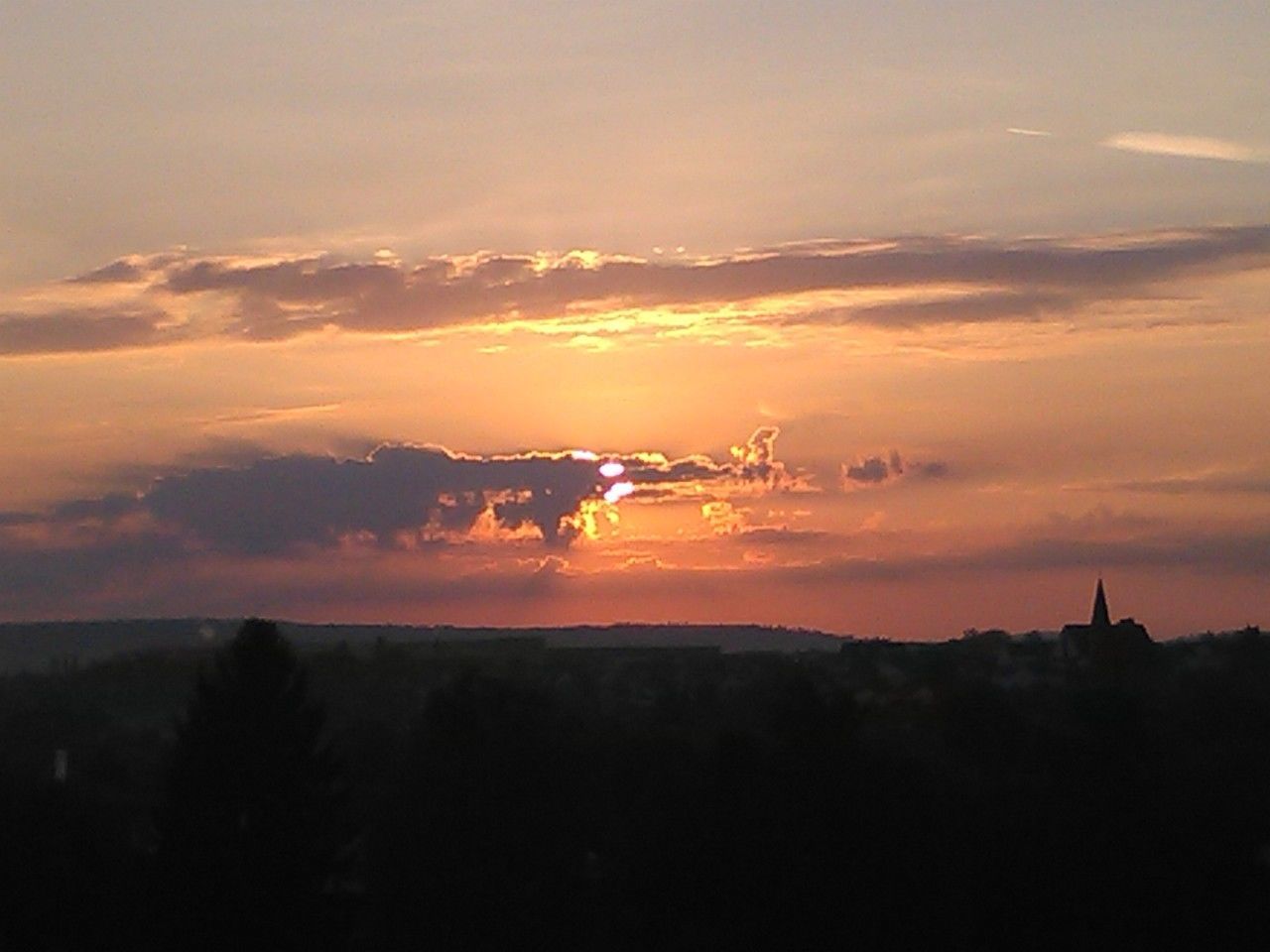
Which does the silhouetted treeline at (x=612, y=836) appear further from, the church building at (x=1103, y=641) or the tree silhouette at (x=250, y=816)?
the church building at (x=1103, y=641)

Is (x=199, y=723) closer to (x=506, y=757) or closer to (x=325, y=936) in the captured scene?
(x=325, y=936)

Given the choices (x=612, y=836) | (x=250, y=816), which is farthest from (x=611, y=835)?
(x=250, y=816)

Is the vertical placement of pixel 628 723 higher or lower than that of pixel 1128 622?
lower

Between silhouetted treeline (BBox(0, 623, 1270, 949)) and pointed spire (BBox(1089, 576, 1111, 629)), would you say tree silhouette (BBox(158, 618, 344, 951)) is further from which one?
pointed spire (BBox(1089, 576, 1111, 629))

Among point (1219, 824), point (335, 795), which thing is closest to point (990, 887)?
point (1219, 824)

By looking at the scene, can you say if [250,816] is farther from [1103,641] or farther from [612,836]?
[1103,641]

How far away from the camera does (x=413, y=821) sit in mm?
51969

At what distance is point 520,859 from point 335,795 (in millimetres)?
11493

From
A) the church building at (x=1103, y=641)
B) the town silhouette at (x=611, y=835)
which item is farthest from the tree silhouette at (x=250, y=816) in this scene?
the church building at (x=1103, y=641)

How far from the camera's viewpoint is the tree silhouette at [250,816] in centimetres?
3841

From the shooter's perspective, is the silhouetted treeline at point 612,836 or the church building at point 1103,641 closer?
the silhouetted treeline at point 612,836

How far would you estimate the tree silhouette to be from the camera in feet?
126

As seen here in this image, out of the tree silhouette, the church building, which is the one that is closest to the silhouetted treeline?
the tree silhouette

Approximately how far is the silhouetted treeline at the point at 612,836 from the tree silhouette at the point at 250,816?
0.14 feet
